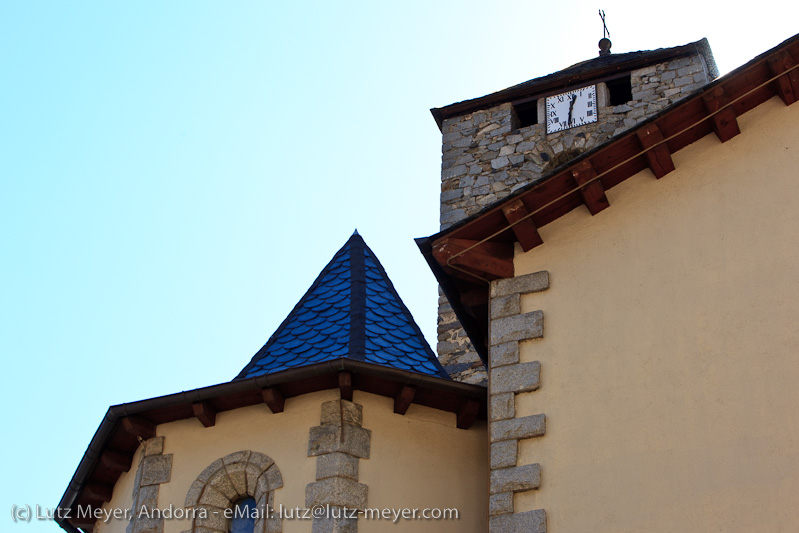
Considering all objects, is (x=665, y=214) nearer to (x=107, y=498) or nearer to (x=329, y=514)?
(x=329, y=514)

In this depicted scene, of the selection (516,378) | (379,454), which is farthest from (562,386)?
(379,454)

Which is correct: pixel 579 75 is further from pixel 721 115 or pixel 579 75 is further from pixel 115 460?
pixel 115 460

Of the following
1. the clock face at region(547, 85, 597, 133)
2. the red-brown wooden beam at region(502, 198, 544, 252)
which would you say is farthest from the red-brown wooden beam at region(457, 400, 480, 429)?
the clock face at region(547, 85, 597, 133)

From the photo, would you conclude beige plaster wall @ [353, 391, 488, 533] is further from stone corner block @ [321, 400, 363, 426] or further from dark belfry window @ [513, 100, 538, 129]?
dark belfry window @ [513, 100, 538, 129]

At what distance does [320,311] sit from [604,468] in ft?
12.7

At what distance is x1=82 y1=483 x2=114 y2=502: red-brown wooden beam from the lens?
36.3 feet

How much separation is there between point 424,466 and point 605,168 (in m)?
2.78

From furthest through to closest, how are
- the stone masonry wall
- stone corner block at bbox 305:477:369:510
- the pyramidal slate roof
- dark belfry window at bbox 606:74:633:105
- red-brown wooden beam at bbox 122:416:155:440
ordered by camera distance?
dark belfry window at bbox 606:74:633:105
the stone masonry wall
the pyramidal slate roof
red-brown wooden beam at bbox 122:416:155:440
stone corner block at bbox 305:477:369:510

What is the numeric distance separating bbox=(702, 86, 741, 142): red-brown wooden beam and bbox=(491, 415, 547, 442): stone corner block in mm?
2706

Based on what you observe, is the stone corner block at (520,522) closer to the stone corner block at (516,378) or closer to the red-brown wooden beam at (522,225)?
the stone corner block at (516,378)

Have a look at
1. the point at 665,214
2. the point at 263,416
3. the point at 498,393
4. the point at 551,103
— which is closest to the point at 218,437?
the point at 263,416

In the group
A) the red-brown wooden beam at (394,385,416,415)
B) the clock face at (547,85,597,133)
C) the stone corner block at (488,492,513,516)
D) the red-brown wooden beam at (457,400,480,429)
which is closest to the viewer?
the stone corner block at (488,492,513,516)

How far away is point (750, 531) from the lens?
25.4 feet

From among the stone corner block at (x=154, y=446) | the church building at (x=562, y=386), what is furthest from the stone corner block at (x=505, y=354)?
the stone corner block at (x=154, y=446)
